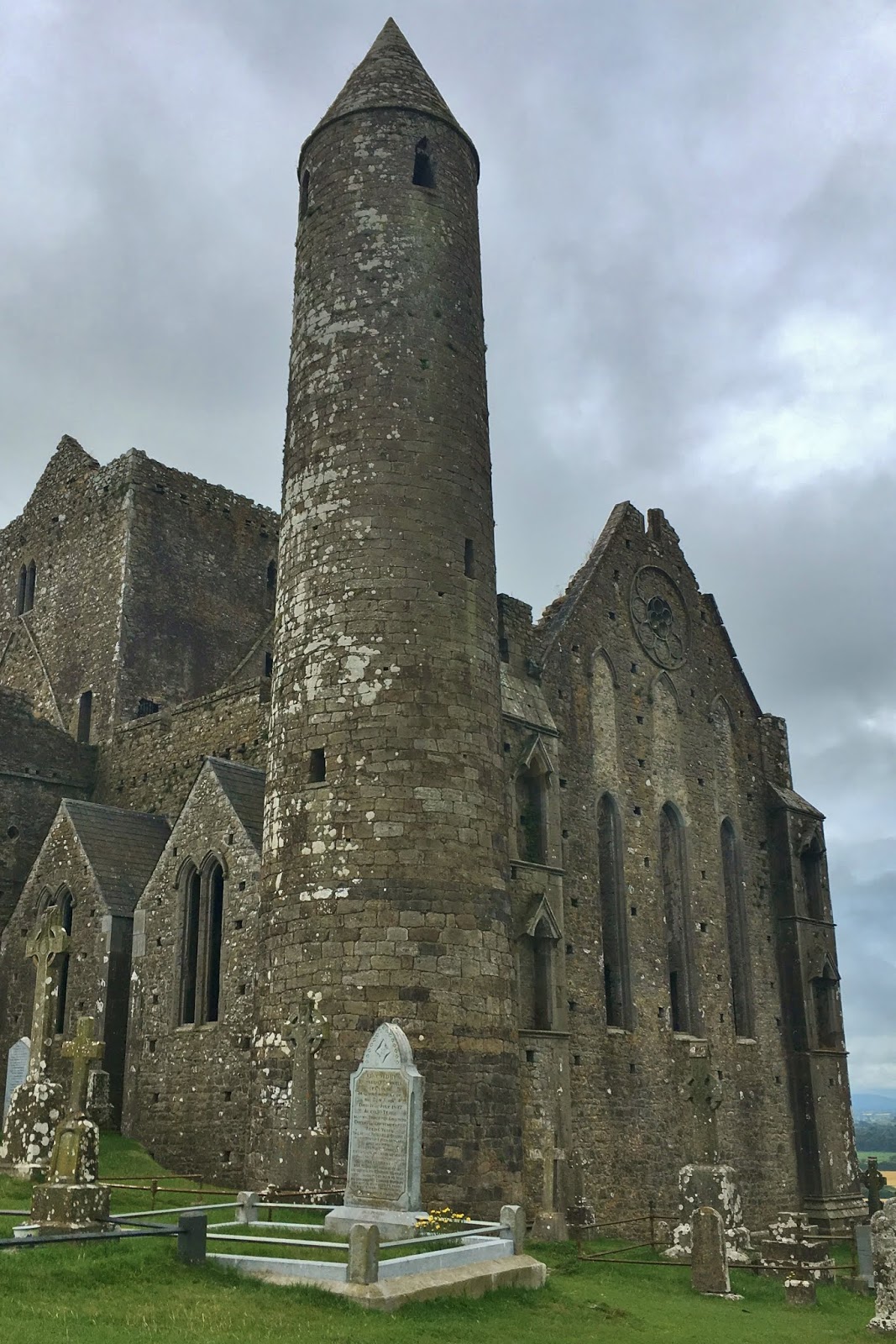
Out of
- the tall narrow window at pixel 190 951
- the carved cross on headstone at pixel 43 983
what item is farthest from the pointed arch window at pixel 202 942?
the carved cross on headstone at pixel 43 983

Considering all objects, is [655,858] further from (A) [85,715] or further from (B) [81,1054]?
(B) [81,1054]

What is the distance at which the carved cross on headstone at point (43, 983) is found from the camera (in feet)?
47.2

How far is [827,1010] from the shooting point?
2944 centimetres

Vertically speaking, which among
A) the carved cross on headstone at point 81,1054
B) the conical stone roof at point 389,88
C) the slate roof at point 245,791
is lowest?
the carved cross on headstone at point 81,1054

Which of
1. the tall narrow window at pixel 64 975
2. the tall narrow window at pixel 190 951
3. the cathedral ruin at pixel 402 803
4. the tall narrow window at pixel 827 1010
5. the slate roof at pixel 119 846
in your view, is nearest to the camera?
the cathedral ruin at pixel 402 803

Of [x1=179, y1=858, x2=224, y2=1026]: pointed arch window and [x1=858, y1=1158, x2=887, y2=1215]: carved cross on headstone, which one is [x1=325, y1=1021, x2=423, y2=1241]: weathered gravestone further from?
[x1=858, y1=1158, x2=887, y2=1215]: carved cross on headstone

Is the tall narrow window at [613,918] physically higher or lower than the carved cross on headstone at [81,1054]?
higher

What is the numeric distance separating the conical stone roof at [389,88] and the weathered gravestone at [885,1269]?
1724 centimetres

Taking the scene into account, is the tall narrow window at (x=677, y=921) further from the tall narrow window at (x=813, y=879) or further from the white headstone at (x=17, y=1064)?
the white headstone at (x=17, y=1064)

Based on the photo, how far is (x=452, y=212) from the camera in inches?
806

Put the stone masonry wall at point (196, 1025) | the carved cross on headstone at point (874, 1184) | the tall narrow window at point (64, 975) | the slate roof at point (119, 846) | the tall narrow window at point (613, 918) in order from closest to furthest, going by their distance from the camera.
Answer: the stone masonry wall at point (196, 1025) < the tall narrow window at point (64, 975) < the slate roof at point (119, 846) < the tall narrow window at point (613, 918) < the carved cross on headstone at point (874, 1184)

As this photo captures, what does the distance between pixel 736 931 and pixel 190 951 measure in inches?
519

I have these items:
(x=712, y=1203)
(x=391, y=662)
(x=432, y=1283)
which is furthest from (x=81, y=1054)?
(x=712, y=1203)

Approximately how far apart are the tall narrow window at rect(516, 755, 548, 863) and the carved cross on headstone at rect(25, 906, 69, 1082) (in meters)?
9.30
